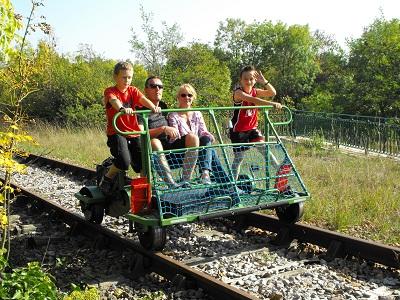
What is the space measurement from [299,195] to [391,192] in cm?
264

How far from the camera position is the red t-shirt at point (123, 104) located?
5.92m

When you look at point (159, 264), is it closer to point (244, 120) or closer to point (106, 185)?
point (106, 185)

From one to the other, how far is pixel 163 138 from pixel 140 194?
1.04 m

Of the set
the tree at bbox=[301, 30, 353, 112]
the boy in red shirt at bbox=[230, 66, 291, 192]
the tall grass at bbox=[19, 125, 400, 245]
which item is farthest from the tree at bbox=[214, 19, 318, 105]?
the boy in red shirt at bbox=[230, 66, 291, 192]

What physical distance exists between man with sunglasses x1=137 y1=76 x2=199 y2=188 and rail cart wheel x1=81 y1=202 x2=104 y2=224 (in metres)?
1.34

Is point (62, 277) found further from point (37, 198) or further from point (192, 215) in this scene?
point (37, 198)

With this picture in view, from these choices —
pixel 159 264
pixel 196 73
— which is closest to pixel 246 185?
pixel 159 264

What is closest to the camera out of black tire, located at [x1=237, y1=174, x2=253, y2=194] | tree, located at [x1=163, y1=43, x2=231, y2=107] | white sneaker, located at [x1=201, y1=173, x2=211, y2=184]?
white sneaker, located at [x1=201, y1=173, x2=211, y2=184]

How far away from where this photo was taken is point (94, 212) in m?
6.56

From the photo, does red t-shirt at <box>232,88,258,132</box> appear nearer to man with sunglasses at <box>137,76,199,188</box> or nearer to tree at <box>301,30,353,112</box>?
man with sunglasses at <box>137,76,199,188</box>

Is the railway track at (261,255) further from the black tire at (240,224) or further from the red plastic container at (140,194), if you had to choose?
the red plastic container at (140,194)

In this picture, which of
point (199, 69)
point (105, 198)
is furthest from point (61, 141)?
point (105, 198)

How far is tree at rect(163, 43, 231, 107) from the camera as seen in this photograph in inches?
1015

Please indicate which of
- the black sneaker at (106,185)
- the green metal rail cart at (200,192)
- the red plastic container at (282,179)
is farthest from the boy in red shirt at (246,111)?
the black sneaker at (106,185)
